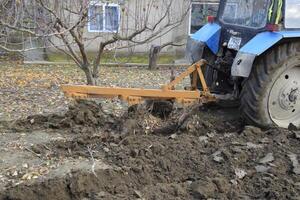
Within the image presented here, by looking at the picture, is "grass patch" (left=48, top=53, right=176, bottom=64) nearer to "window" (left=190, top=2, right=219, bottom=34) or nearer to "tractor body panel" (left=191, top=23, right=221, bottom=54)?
"window" (left=190, top=2, right=219, bottom=34)

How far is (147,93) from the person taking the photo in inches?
239

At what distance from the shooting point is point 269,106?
621 centimetres

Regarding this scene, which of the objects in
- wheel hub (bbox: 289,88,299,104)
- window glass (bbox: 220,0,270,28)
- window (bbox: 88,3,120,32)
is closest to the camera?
window glass (bbox: 220,0,270,28)

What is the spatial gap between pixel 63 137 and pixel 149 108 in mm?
1185

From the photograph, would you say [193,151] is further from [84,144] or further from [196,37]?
[196,37]

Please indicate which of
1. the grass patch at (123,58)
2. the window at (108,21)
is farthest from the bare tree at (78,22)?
the grass patch at (123,58)

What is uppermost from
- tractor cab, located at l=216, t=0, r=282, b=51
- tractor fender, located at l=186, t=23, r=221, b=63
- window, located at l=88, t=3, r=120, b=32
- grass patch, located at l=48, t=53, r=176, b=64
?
tractor cab, located at l=216, t=0, r=282, b=51

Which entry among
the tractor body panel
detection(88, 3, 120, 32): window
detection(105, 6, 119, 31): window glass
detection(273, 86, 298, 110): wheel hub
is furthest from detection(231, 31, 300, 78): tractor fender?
detection(105, 6, 119, 31): window glass

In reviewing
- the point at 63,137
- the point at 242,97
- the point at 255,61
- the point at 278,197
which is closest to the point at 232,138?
the point at 242,97

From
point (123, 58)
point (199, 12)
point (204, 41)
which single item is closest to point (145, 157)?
point (204, 41)

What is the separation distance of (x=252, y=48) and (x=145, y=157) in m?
1.83

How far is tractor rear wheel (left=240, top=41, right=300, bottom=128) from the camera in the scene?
602 centimetres

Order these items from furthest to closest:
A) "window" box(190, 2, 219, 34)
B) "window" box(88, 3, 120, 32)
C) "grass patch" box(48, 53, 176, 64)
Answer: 1. "window" box(190, 2, 219, 34)
2. "grass patch" box(48, 53, 176, 64)
3. "window" box(88, 3, 120, 32)

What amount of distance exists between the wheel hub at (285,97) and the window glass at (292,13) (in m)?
0.58
